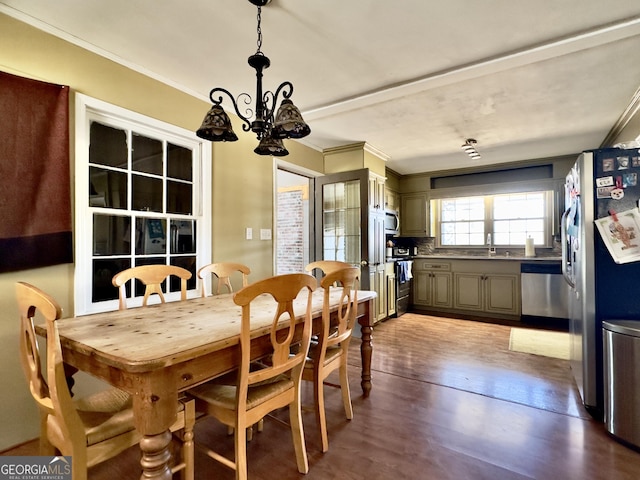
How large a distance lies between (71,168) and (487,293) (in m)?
5.33

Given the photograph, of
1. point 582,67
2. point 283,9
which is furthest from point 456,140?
point 283,9

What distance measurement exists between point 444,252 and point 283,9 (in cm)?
511

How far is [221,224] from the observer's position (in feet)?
9.96

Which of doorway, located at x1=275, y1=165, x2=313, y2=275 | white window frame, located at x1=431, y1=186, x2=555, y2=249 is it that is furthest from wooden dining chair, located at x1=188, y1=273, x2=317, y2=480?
white window frame, located at x1=431, y1=186, x2=555, y2=249

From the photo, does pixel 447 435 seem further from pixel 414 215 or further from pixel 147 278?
pixel 414 215

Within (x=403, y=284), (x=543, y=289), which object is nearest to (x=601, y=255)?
(x=543, y=289)

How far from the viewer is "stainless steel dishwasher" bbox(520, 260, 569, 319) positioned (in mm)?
4441

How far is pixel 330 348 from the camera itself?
2.17 meters

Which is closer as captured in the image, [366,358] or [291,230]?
[366,358]

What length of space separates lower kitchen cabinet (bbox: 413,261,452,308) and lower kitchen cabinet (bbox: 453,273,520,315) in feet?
0.48

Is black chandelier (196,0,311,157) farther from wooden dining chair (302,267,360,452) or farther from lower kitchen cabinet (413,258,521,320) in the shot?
lower kitchen cabinet (413,258,521,320)

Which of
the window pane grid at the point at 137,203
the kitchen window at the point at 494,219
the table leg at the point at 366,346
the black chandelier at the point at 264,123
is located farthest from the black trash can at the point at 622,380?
the kitchen window at the point at 494,219

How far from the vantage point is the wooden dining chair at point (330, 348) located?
5.86 feet

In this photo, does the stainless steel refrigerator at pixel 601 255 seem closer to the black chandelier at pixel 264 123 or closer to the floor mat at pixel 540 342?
the floor mat at pixel 540 342
